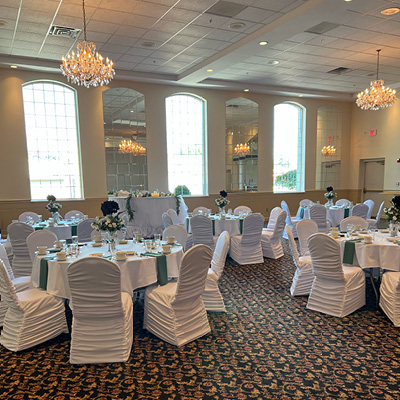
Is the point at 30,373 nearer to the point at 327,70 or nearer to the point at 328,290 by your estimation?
the point at 328,290

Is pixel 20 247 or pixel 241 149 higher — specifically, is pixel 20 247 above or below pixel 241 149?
below

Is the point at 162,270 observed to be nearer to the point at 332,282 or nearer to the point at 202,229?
the point at 332,282

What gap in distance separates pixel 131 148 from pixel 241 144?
4.29 m

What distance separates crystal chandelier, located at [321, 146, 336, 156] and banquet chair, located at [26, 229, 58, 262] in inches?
478

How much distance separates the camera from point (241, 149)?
12.4m

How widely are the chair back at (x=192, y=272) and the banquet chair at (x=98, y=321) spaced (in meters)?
0.60

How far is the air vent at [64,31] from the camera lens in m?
6.63

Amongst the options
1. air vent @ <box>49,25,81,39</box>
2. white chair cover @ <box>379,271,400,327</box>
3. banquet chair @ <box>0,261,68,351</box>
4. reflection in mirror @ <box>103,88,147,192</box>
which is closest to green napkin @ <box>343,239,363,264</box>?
white chair cover @ <box>379,271,400,327</box>

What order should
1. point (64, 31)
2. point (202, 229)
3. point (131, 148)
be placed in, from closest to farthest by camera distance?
point (202, 229), point (64, 31), point (131, 148)

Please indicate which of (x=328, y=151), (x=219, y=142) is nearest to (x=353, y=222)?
(x=219, y=142)

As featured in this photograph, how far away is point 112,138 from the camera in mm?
10461

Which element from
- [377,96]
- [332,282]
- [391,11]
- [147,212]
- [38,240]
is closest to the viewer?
[332,282]

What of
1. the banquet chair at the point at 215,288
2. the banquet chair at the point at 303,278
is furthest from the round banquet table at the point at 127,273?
the banquet chair at the point at 303,278

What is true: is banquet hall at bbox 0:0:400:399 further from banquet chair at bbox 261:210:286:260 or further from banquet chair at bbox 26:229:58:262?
banquet chair at bbox 26:229:58:262
